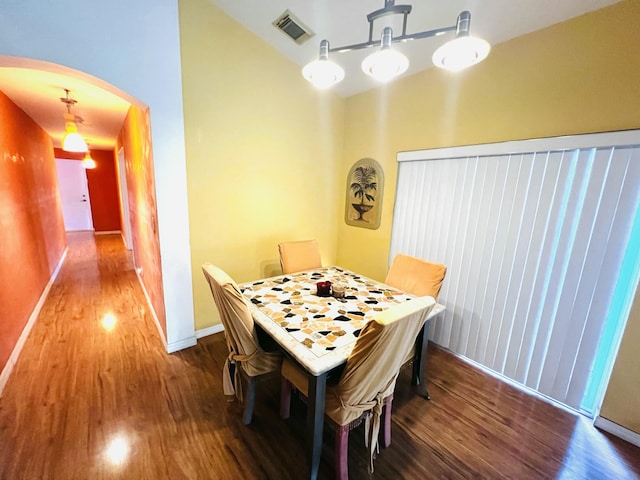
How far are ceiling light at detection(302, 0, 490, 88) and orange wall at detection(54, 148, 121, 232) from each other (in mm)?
7953

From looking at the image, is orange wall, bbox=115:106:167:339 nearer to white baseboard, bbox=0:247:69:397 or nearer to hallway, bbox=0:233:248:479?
hallway, bbox=0:233:248:479

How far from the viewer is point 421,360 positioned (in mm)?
1818

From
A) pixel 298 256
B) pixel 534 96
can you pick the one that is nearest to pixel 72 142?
pixel 298 256

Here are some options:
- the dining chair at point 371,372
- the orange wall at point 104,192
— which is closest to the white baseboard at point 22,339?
the dining chair at point 371,372

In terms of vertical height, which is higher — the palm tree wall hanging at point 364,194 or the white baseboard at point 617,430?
the palm tree wall hanging at point 364,194

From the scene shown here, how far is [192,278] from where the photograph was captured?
7.69ft

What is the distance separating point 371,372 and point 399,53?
4.93 feet

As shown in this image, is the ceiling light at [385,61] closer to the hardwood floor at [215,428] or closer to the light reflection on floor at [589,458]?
the hardwood floor at [215,428]

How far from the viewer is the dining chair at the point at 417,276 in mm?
1901

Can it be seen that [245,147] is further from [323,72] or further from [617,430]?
[617,430]

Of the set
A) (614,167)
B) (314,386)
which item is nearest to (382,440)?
(314,386)

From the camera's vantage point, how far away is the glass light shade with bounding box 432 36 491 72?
1.09m

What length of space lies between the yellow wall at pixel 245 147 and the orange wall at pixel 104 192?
670 centimetres

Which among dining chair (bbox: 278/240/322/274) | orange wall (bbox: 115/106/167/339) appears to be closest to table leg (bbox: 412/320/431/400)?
dining chair (bbox: 278/240/322/274)
